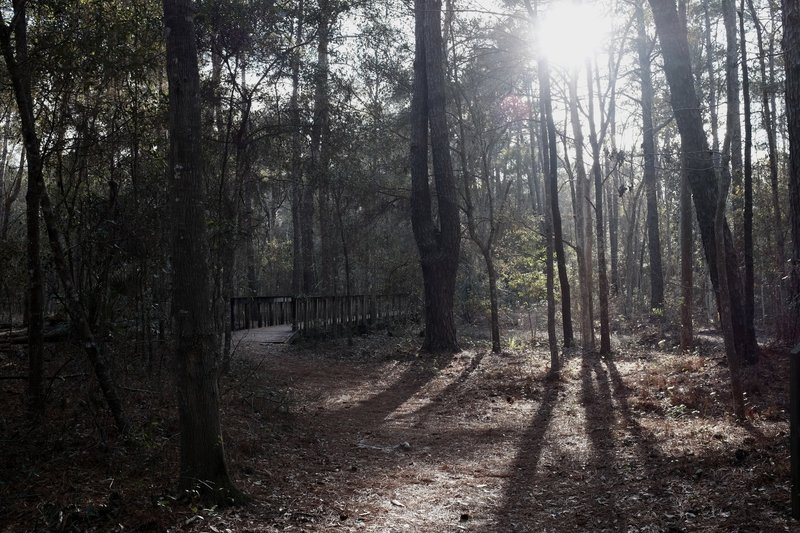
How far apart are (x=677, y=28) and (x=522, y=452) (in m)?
8.33

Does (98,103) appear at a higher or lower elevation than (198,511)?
higher

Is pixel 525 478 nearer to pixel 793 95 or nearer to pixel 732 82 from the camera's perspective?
pixel 793 95

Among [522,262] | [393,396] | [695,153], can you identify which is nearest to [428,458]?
[393,396]

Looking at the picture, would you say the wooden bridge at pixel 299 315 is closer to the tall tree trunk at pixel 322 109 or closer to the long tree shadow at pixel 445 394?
the tall tree trunk at pixel 322 109

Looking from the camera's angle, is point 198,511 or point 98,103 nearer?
point 198,511

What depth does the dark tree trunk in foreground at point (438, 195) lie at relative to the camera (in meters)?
15.9

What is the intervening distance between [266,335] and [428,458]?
10621mm

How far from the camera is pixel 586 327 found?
16625mm

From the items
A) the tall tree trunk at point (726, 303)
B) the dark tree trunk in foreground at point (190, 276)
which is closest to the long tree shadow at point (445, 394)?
the tall tree trunk at point (726, 303)

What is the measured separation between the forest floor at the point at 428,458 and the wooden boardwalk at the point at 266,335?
4.74 meters

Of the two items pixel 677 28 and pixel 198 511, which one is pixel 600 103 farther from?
pixel 198 511

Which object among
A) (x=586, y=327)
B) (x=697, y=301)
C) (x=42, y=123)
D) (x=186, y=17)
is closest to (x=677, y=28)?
(x=586, y=327)

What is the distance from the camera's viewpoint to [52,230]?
5.80 m

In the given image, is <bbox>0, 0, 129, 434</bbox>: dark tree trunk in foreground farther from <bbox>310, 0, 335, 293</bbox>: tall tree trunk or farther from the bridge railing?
the bridge railing
